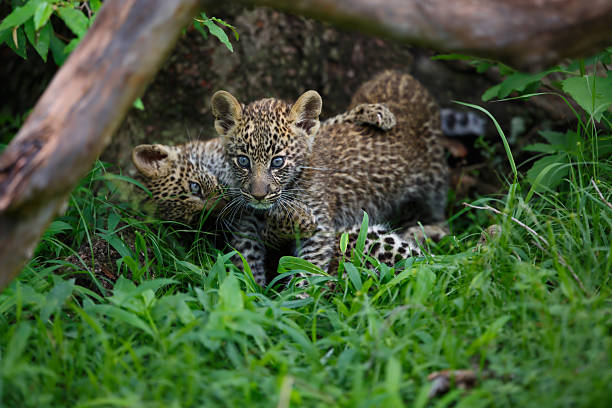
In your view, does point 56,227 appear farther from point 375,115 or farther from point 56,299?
point 375,115

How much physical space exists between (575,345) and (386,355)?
3.28 feet

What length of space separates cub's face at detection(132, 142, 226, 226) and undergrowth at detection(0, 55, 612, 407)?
86 cm

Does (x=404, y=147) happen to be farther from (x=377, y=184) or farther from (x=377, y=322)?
(x=377, y=322)

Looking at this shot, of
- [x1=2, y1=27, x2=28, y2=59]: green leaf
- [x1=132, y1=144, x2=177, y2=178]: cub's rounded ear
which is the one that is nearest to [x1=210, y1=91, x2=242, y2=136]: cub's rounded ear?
[x1=132, y1=144, x2=177, y2=178]: cub's rounded ear

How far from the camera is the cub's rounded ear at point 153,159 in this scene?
17.7ft

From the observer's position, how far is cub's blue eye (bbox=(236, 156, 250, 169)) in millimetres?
4965

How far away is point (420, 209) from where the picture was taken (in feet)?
22.6

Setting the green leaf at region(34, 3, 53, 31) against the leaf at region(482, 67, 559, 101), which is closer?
the green leaf at region(34, 3, 53, 31)

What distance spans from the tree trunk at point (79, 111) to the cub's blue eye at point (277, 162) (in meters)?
2.08

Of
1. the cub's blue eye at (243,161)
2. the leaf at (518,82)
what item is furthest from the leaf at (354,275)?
the leaf at (518,82)

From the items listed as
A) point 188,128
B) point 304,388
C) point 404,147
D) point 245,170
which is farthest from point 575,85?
point 188,128

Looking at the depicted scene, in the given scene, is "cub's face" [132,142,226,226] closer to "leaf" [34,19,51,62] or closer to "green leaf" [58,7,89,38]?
"leaf" [34,19,51,62]

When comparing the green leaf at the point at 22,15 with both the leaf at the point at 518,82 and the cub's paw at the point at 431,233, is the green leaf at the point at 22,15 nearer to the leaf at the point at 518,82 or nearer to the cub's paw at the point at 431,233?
the leaf at the point at 518,82

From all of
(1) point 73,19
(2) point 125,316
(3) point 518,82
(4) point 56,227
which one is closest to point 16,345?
(2) point 125,316
